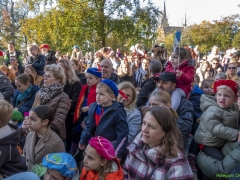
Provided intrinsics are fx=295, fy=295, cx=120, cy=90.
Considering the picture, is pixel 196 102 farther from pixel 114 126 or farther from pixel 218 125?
pixel 114 126

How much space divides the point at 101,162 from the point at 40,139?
1.12m

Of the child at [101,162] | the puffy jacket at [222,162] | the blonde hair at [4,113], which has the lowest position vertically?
the puffy jacket at [222,162]

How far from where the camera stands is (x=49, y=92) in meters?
4.48

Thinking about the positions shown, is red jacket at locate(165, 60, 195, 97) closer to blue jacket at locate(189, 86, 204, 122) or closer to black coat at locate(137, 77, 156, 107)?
blue jacket at locate(189, 86, 204, 122)

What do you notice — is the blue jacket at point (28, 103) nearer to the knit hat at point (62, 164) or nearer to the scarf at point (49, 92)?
the scarf at point (49, 92)

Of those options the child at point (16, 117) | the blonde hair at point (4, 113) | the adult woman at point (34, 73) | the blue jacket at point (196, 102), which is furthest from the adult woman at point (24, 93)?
the blue jacket at point (196, 102)

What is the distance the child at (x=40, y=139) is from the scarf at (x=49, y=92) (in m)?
0.57

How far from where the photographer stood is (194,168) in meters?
4.01

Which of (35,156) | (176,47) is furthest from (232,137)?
(35,156)

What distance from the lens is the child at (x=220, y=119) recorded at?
3486mm

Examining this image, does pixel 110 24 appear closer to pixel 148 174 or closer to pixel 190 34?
pixel 148 174

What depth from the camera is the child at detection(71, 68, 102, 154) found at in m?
5.11

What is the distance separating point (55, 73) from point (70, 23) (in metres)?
6.13

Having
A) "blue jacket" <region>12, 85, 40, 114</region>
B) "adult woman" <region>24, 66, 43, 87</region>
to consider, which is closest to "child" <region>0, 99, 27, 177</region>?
Result: "blue jacket" <region>12, 85, 40, 114</region>
